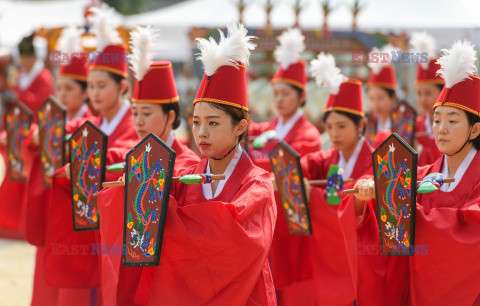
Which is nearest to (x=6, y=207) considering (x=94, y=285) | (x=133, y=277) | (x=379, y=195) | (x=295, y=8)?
(x=94, y=285)

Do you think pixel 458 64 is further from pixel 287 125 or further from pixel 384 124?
pixel 384 124

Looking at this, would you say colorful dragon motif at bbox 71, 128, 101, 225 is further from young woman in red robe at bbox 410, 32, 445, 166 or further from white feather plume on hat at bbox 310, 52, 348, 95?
young woman in red robe at bbox 410, 32, 445, 166

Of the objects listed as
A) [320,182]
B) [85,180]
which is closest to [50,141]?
[85,180]

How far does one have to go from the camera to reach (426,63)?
5602 millimetres

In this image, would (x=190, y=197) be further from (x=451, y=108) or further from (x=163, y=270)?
(x=451, y=108)

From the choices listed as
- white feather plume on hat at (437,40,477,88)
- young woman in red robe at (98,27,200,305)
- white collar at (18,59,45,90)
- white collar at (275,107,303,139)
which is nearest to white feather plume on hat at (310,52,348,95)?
white collar at (275,107,303,139)

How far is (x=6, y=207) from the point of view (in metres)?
5.62

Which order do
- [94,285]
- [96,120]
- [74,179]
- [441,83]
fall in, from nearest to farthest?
[74,179] → [94,285] → [96,120] → [441,83]

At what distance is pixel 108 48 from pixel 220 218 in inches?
93.5

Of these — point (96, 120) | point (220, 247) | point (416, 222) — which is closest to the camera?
point (220, 247)

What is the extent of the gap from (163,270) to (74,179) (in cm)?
128

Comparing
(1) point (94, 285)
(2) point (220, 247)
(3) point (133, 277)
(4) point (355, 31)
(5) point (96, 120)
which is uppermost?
(4) point (355, 31)

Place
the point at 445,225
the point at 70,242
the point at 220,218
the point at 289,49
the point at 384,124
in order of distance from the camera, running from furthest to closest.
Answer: the point at 384,124
the point at 289,49
the point at 70,242
the point at 445,225
the point at 220,218

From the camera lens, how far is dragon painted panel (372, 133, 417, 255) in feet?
10.3
